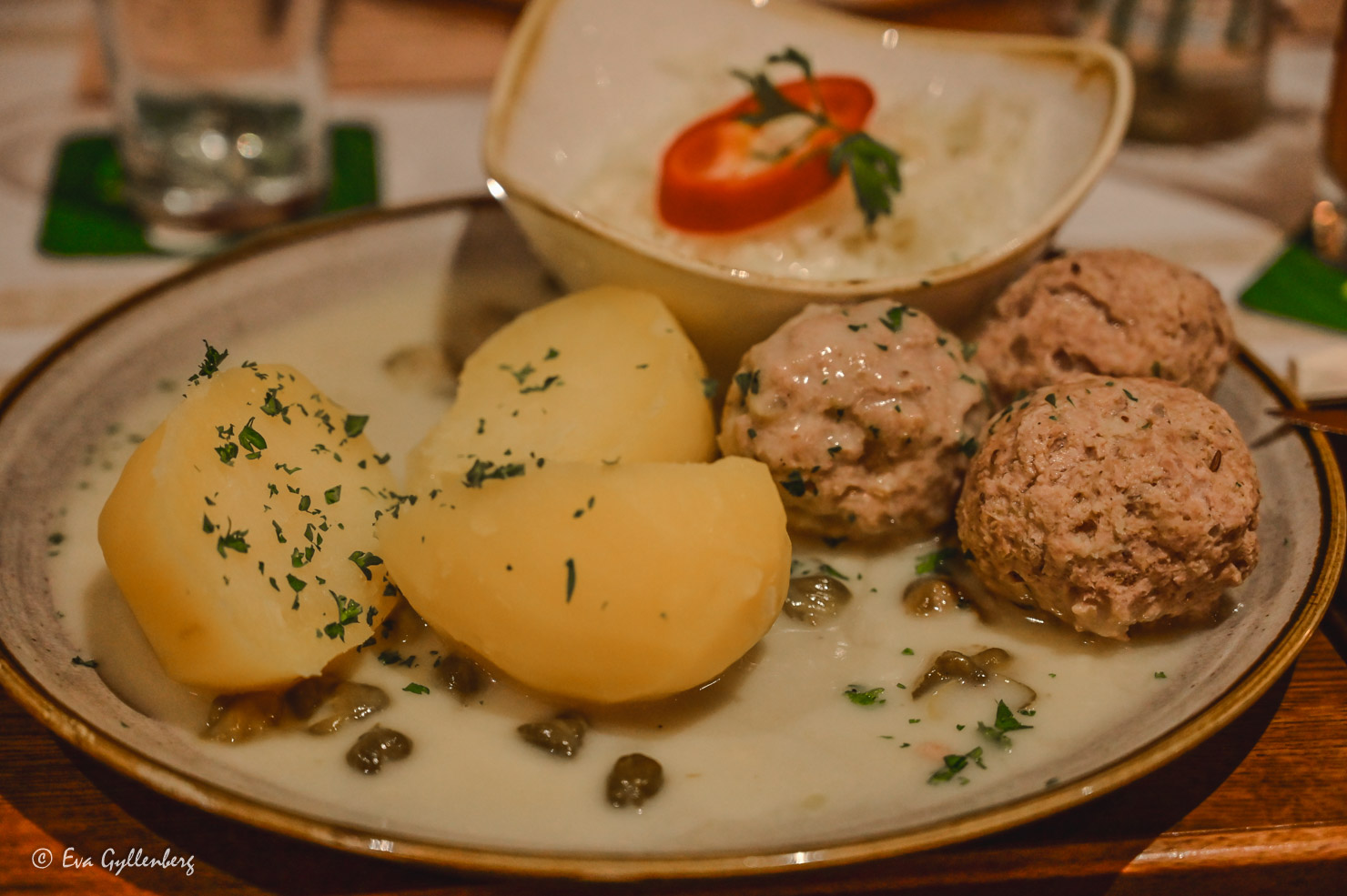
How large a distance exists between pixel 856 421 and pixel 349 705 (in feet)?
3.24

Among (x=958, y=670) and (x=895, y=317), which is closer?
(x=958, y=670)

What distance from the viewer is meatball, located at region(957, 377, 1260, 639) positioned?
175 centimetres

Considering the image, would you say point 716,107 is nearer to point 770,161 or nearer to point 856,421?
point 770,161

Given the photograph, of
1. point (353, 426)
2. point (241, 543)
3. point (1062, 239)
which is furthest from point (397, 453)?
point (1062, 239)

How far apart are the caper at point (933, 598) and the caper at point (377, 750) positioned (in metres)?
0.89

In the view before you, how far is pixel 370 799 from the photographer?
1551 mm

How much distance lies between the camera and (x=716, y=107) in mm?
2887

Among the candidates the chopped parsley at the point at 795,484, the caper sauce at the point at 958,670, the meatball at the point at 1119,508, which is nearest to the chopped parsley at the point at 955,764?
the caper sauce at the point at 958,670

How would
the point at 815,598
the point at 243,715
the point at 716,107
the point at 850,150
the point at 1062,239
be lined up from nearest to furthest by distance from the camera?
1. the point at 243,715
2. the point at 815,598
3. the point at 850,150
4. the point at 716,107
5. the point at 1062,239

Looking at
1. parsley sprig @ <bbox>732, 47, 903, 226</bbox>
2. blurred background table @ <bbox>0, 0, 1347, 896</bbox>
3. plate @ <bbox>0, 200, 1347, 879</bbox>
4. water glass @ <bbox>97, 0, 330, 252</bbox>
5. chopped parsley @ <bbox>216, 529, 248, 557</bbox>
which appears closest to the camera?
plate @ <bbox>0, 200, 1347, 879</bbox>

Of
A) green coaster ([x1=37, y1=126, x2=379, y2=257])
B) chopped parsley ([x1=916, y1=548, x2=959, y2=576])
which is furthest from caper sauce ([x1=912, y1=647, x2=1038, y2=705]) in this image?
green coaster ([x1=37, y1=126, x2=379, y2=257])

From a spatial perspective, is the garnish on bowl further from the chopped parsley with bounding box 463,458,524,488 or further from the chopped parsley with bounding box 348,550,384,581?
the chopped parsley with bounding box 348,550,384,581

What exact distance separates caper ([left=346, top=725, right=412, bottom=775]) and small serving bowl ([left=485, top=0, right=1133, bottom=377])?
105cm

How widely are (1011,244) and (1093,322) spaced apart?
25 cm
